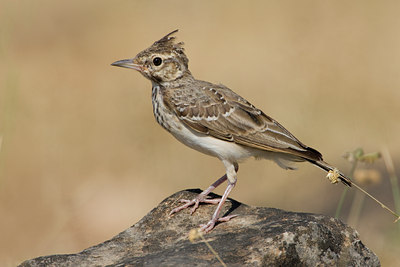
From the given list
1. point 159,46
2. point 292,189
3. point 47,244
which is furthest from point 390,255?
point 47,244

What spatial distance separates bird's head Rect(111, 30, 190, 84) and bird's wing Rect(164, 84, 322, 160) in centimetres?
31

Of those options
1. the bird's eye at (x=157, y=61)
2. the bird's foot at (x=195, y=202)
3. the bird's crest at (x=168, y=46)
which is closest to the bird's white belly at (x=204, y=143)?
the bird's foot at (x=195, y=202)

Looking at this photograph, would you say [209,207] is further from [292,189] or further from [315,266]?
[292,189]

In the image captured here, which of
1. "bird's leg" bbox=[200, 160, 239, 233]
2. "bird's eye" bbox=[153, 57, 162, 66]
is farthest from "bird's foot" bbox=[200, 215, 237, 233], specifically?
"bird's eye" bbox=[153, 57, 162, 66]

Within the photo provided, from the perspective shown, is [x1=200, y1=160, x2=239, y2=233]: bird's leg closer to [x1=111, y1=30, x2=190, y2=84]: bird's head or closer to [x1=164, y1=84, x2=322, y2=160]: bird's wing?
[x1=164, y1=84, x2=322, y2=160]: bird's wing

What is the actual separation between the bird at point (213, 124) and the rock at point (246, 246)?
598 mm

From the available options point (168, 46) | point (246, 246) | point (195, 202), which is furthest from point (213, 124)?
point (246, 246)

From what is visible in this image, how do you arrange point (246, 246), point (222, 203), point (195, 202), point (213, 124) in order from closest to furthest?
1. point (246, 246)
2. point (222, 203)
3. point (195, 202)
4. point (213, 124)

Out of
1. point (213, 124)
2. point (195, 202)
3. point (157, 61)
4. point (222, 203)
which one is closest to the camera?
point (222, 203)

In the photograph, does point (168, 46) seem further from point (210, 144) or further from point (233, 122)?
point (210, 144)

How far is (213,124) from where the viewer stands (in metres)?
8.43

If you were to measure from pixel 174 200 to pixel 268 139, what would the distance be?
1344 mm

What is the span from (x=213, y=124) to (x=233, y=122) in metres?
0.25

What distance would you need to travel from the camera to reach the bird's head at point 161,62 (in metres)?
8.77
